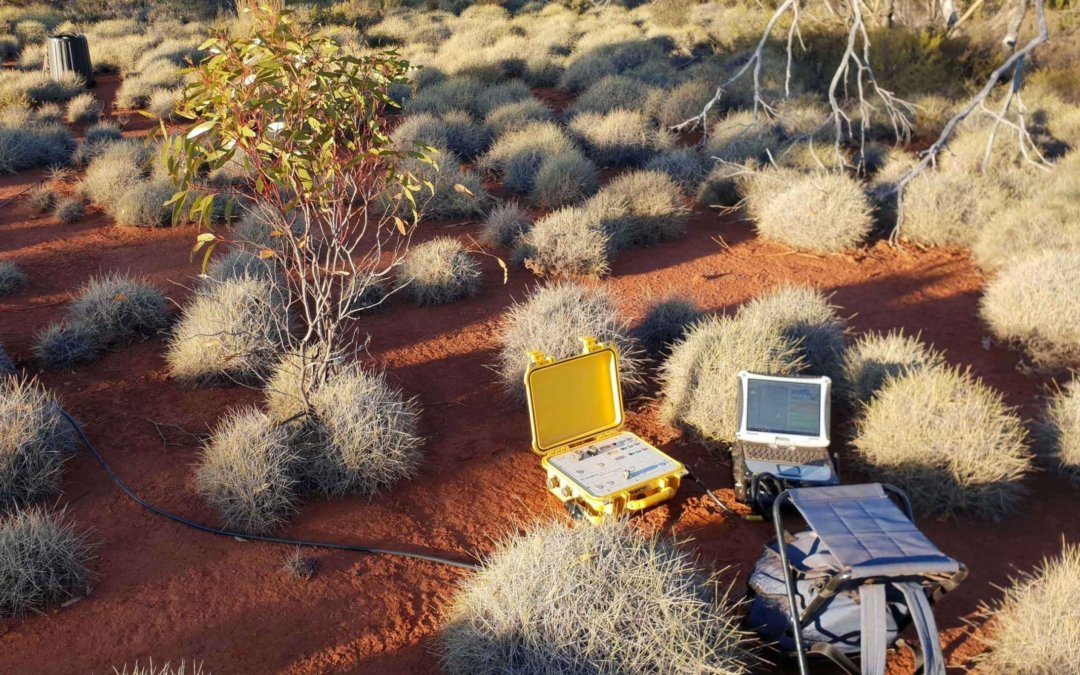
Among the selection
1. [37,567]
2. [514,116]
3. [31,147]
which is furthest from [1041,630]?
[31,147]

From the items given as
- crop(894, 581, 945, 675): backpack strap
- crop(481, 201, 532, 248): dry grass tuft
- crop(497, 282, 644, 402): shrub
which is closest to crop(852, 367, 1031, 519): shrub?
crop(497, 282, 644, 402): shrub

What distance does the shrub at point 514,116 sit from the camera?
11.7 metres

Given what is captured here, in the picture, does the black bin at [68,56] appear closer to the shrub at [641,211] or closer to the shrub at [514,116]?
the shrub at [514,116]

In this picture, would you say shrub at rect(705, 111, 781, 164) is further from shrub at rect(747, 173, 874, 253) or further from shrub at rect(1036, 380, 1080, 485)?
shrub at rect(1036, 380, 1080, 485)

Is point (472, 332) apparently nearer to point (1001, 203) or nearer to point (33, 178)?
point (1001, 203)

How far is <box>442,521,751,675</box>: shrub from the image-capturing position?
307 centimetres

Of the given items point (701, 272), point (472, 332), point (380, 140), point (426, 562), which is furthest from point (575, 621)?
point (701, 272)

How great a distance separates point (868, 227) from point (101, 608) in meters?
7.41

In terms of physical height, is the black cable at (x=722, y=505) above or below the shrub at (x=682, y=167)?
below

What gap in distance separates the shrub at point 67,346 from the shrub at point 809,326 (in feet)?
15.0


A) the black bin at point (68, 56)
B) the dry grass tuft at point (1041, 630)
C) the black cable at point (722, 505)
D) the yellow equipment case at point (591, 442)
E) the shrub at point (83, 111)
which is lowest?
the black cable at point (722, 505)

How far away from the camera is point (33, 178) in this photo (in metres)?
10.9

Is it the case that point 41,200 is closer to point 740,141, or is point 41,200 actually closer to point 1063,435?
point 740,141

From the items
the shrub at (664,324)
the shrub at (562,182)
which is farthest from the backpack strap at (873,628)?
the shrub at (562,182)
